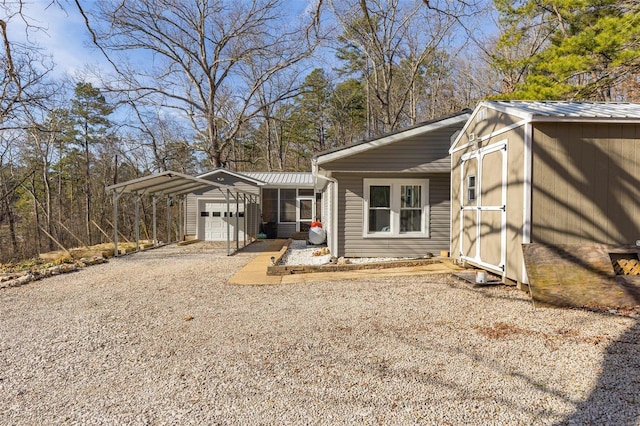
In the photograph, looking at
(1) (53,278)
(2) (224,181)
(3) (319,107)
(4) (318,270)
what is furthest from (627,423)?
(3) (319,107)

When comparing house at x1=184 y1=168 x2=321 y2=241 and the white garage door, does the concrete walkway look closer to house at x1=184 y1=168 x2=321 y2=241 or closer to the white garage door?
house at x1=184 y1=168 x2=321 y2=241

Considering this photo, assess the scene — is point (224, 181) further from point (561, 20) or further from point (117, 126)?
point (561, 20)

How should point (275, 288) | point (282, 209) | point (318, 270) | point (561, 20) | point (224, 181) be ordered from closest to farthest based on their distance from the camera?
point (275, 288), point (318, 270), point (561, 20), point (224, 181), point (282, 209)

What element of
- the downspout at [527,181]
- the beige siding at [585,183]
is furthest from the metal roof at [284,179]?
the beige siding at [585,183]

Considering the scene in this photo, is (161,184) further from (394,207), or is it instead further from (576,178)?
(576,178)

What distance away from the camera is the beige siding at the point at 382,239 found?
9594mm

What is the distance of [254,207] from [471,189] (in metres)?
10.6

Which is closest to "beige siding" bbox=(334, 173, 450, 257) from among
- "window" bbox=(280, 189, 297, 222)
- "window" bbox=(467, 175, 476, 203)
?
"window" bbox=(467, 175, 476, 203)

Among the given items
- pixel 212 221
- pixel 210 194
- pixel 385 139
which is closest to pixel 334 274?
pixel 385 139

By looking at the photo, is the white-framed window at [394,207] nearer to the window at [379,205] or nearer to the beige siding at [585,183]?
the window at [379,205]

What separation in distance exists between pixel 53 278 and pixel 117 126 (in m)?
19.2

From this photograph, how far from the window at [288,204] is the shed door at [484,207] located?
1030cm

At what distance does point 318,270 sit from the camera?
8.02 m

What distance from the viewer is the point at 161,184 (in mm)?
12602
